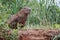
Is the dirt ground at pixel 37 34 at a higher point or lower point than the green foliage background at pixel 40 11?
lower

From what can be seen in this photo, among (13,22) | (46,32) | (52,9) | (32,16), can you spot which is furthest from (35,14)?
(46,32)

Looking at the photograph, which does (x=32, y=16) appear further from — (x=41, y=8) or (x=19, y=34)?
(x=19, y=34)

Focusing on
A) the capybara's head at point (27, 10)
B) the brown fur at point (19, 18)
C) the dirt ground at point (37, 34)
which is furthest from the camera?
the capybara's head at point (27, 10)

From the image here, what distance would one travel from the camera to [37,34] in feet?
17.7


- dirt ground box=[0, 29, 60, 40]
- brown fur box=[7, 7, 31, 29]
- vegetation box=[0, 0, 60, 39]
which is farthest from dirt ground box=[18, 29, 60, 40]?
vegetation box=[0, 0, 60, 39]

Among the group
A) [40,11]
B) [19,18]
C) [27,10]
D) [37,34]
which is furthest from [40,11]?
[37,34]

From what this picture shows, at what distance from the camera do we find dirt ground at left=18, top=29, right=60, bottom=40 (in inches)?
209

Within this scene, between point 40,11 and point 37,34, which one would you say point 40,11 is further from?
point 37,34

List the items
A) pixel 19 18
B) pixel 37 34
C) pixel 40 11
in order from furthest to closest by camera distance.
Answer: pixel 40 11, pixel 19 18, pixel 37 34

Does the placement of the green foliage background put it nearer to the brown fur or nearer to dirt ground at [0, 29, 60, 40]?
the brown fur

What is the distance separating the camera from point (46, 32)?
5480mm

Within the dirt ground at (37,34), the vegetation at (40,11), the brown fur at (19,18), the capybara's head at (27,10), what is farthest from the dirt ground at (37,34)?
the vegetation at (40,11)

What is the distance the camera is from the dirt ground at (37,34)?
5.32 meters

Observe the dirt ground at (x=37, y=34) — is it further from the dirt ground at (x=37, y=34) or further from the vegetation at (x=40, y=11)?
the vegetation at (x=40, y=11)
